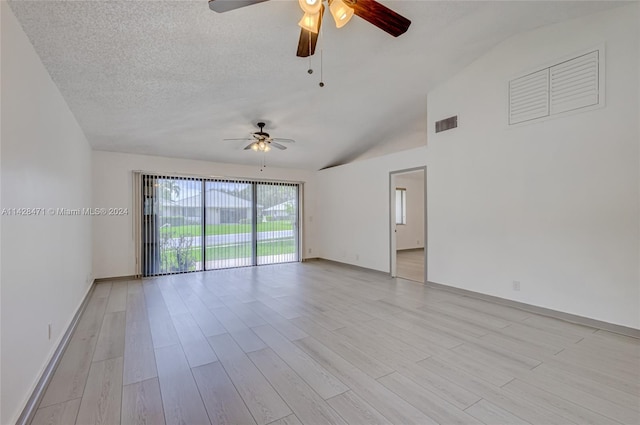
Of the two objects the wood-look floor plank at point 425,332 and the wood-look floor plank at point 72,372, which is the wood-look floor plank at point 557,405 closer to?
the wood-look floor plank at point 425,332

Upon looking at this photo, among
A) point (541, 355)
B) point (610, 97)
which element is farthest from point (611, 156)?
point (541, 355)

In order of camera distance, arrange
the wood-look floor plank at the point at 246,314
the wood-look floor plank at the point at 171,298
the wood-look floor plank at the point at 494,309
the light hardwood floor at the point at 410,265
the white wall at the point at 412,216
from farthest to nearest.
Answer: the white wall at the point at 412,216 → the light hardwood floor at the point at 410,265 → the wood-look floor plank at the point at 171,298 → the wood-look floor plank at the point at 494,309 → the wood-look floor plank at the point at 246,314

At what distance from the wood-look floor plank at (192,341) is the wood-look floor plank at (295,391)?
41 centimetres

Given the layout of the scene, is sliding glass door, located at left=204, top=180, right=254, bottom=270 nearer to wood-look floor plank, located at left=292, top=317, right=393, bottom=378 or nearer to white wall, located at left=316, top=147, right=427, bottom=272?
white wall, located at left=316, top=147, right=427, bottom=272

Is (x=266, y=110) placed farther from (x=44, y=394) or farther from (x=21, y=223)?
(x=44, y=394)

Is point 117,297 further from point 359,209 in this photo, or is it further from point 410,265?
point 410,265

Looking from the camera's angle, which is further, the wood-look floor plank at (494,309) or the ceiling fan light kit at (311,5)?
the wood-look floor plank at (494,309)

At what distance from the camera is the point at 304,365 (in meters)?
2.40

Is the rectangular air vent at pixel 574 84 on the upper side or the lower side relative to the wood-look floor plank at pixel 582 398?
upper

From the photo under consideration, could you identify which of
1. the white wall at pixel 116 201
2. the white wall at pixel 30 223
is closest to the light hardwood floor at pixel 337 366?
the white wall at pixel 30 223

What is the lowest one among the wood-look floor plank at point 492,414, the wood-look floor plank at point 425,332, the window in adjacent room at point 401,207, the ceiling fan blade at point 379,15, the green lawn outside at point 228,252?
the wood-look floor plank at point 425,332

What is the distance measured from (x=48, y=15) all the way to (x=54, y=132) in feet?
3.54

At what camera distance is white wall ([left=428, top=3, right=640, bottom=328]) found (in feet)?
9.93

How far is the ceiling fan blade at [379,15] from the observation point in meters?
2.10
